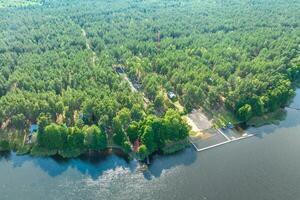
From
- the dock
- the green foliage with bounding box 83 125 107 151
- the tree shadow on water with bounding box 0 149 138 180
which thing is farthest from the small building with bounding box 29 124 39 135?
the dock

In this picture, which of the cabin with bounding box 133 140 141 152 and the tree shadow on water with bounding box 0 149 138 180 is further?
the cabin with bounding box 133 140 141 152

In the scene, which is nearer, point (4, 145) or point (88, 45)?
point (4, 145)

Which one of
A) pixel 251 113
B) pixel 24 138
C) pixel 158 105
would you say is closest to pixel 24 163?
pixel 24 138

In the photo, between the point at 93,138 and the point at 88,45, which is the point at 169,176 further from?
the point at 88,45

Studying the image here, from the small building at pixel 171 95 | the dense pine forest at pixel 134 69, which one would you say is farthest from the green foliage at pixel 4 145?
the small building at pixel 171 95

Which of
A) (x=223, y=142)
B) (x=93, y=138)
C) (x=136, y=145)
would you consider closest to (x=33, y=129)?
(x=93, y=138)

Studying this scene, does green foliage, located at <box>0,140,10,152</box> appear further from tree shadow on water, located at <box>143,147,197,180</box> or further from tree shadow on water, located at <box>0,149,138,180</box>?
tree shadow on water, located at <box>143,147,197,180</box>
